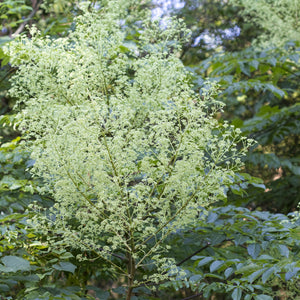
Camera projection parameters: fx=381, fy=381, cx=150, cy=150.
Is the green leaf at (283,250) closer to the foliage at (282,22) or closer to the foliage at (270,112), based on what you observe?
the foliage at (270,112)

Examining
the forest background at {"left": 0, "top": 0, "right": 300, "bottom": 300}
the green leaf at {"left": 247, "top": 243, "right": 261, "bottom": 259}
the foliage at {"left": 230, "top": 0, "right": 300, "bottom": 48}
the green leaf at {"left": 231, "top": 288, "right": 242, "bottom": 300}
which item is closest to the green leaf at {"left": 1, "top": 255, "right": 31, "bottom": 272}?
the forest background at {"left": 0, "top": 0, "right": 300, "bottom": 300}

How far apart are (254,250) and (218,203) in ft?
6.07

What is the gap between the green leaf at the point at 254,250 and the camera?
2.82m

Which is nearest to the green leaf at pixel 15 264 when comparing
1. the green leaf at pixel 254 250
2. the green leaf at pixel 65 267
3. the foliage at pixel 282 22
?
the green leaf at pixel 65 267

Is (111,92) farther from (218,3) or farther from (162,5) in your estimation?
(218,3)

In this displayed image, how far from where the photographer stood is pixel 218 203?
4.70 m

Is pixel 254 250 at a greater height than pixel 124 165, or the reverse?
pixel 124 165

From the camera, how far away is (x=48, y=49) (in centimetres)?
294

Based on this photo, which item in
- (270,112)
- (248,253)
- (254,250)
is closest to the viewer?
(254,250)

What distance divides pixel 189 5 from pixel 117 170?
5955mm

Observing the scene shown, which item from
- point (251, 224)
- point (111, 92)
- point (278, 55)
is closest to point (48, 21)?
point (111, 92)

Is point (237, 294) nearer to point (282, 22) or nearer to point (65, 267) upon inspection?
point (65, 267)

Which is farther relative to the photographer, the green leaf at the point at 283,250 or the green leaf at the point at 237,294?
the green leaf at the point at 283,250

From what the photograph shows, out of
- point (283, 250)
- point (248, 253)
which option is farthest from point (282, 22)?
point (283, 250)
